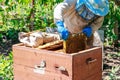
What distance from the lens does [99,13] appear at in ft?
7.11

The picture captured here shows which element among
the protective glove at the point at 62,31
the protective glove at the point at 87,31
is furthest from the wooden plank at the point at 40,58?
the protective glove at the point at 87,31

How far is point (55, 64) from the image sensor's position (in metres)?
2.19

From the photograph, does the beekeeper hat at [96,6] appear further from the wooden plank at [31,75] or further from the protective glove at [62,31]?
the wooden plank at [31,75]

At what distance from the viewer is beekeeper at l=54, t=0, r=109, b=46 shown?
7.15 ft

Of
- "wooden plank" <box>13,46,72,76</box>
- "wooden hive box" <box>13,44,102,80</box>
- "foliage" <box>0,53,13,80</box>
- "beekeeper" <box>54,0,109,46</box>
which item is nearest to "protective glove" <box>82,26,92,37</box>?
"beekeeper" <box>54,0,109,46</box>

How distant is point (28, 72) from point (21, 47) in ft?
0.58

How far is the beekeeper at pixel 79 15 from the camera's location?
2180 millimetres

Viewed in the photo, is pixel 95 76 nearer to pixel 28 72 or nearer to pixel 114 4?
pixel 28 72

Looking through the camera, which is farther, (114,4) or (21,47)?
(114,4)

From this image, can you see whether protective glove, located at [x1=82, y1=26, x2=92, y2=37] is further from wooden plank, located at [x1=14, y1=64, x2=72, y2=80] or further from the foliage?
the foliage

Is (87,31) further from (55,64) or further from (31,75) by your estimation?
(31,75)

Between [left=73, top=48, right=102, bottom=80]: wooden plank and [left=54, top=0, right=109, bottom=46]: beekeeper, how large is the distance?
0.46 feet

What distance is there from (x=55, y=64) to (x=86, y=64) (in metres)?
0.21

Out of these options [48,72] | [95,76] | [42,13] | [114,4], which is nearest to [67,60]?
[48,72]
